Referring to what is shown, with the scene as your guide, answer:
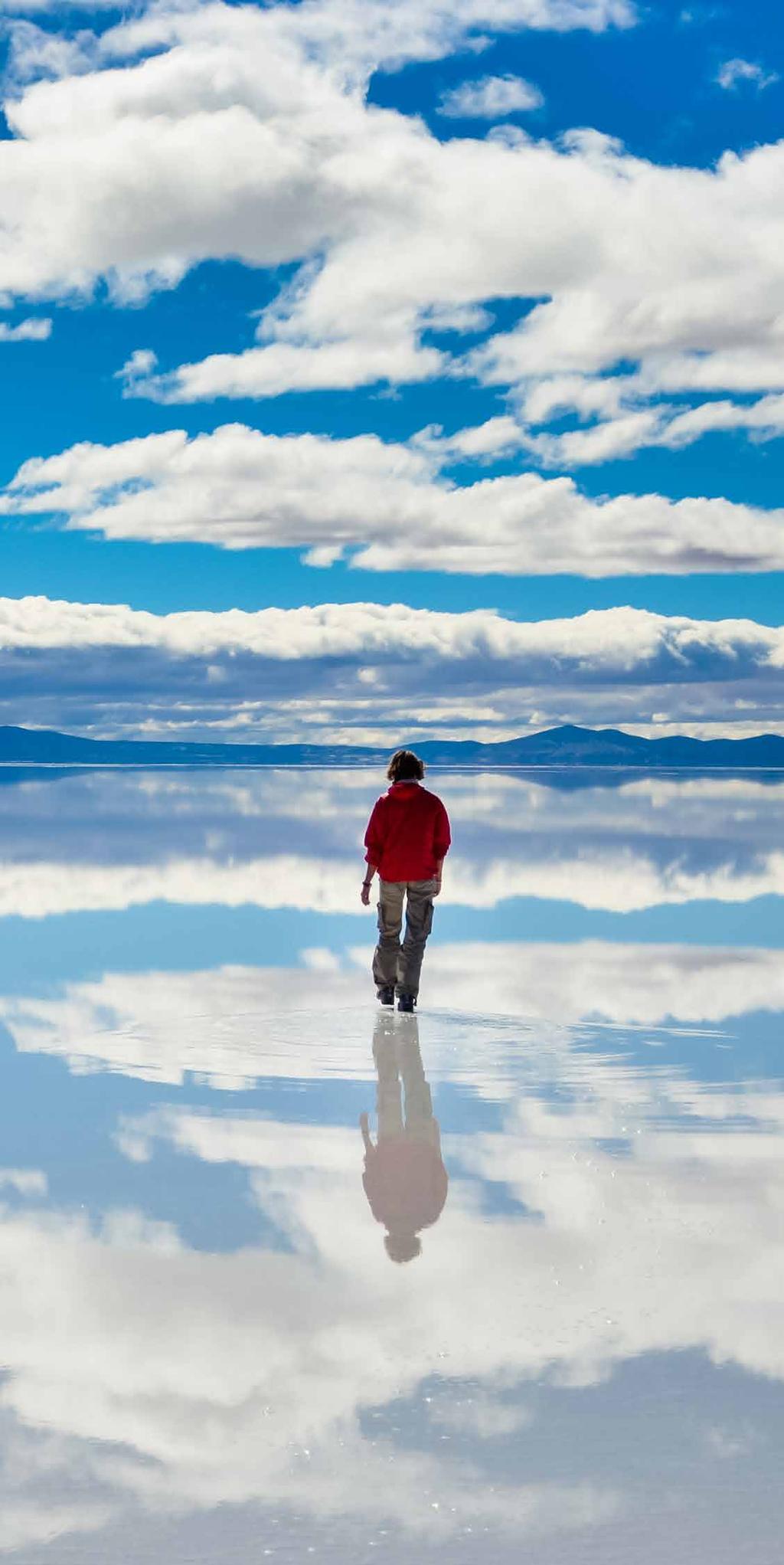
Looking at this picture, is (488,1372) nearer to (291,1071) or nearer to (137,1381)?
(137,1381)

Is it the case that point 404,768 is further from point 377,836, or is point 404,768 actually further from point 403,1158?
point 403,1158

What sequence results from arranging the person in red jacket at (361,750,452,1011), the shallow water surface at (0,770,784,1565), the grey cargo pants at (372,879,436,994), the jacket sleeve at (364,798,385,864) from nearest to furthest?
1. the shallow water surface at (0,770,784,1565)
2. the grey cargo pants at (372,879,436,994)
3. the person in red jacket at (361,750,452,1011)
4. the jacket sleeve at (364,798,385,864)

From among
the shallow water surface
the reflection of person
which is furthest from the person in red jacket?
the reflection of person

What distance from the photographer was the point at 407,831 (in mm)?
12945

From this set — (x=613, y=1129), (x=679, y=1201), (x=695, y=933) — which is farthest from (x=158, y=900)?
(x=679, y=1201)

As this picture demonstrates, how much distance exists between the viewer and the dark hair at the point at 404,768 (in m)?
12.9

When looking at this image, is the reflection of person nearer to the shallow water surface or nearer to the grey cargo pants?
the shallow water surface

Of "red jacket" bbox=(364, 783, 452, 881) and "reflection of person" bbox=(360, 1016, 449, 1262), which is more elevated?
"red jacket" bbox=(364, 783, 452, 881)

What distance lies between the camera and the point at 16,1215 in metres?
6.80

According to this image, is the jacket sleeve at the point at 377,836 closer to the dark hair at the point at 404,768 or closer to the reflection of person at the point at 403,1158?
the dark hair at the point at 404,768

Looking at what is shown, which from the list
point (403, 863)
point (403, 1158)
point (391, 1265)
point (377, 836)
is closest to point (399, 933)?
point (403, 863)

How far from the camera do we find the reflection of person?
6.67 metres

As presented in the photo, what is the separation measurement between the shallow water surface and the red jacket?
3.92ft

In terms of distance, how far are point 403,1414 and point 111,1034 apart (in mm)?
7058
